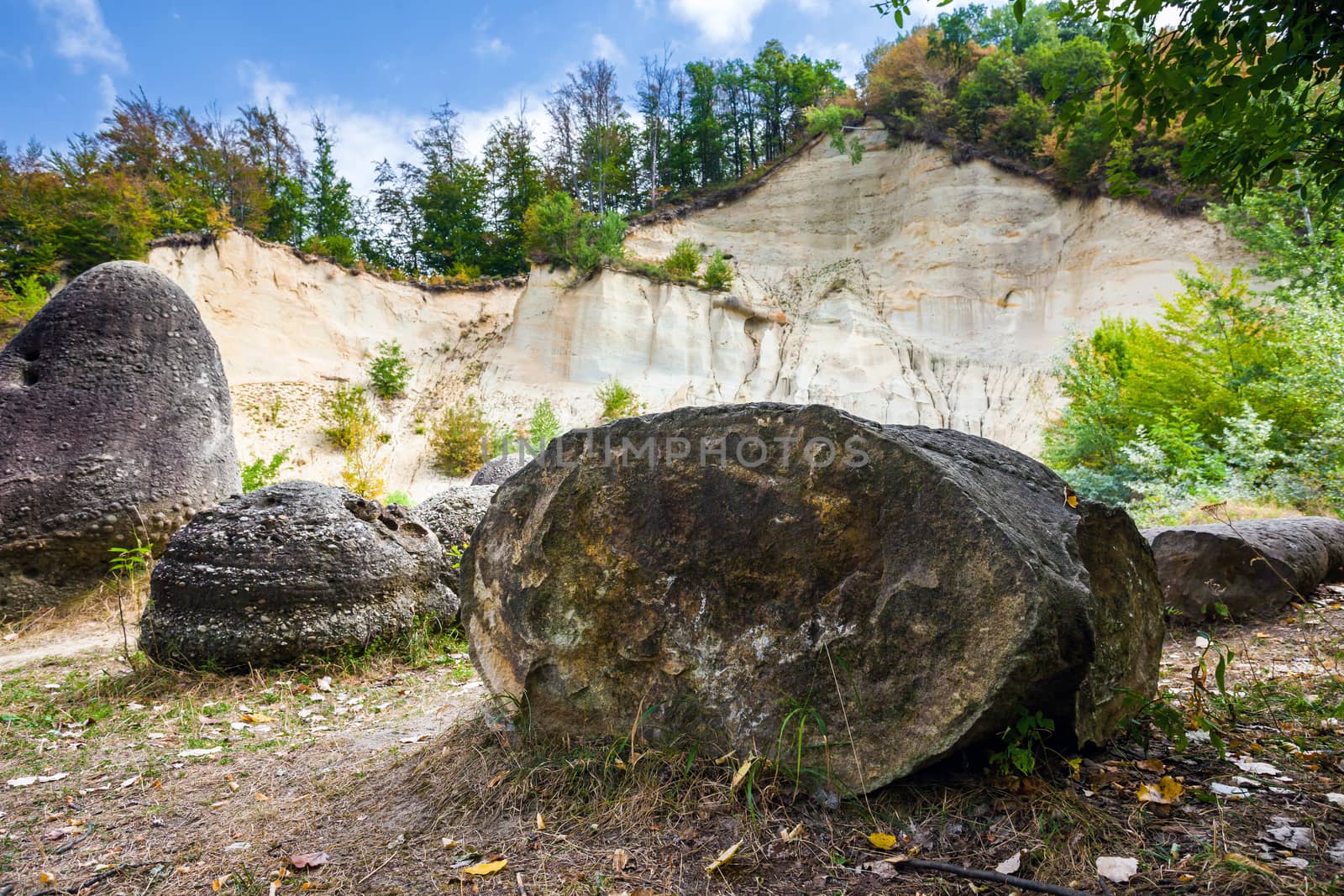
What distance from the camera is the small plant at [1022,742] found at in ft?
6.52

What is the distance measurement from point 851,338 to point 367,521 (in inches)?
680

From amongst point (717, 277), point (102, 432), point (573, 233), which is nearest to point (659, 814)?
point (102, 432)

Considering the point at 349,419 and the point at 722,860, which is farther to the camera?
the point at 349,419

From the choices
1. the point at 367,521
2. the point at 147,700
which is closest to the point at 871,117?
the point at 367,521

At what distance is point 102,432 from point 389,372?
1237 cm

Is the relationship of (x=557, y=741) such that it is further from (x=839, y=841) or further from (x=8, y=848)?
(x=8, y=848)

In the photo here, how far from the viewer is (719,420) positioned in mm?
2461

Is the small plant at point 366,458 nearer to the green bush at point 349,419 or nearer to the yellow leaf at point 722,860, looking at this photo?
the green bush at point 349,419

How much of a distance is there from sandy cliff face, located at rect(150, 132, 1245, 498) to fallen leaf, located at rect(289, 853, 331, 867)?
600 inches

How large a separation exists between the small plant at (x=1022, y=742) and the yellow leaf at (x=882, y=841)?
0.39 metres

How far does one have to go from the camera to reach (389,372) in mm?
18406

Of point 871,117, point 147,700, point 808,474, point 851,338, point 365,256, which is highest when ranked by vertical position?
point 871,117

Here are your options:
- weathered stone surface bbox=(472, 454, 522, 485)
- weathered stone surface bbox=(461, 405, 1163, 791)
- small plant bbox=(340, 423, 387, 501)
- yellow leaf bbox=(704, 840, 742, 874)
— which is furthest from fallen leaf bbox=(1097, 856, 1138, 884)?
small plant bbox=(340, 423, 387, 501)

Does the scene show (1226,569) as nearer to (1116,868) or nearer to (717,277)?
A: (1116,868)
